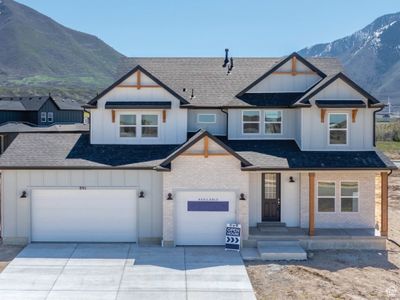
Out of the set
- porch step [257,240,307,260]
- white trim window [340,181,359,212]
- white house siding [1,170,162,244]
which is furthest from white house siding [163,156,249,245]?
white trim window [340,181,359,212]

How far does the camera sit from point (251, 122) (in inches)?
783

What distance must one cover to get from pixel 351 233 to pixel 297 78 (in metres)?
7.29

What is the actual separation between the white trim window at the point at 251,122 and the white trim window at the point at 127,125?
4912 mm

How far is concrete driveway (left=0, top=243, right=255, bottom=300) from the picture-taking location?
12.7 m

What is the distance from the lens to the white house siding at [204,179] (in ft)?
55.5

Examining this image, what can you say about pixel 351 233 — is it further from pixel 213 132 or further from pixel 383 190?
pixel 213 132

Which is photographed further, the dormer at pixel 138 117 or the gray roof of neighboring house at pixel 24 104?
the gray roof of neighboring house at pixel 24 104

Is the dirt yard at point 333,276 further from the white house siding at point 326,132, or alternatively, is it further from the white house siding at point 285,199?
the white house siding at point 326,132

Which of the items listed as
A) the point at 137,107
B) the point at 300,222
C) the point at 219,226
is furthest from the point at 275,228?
the point at 137,107

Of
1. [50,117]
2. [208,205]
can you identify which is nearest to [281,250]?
[208,205]

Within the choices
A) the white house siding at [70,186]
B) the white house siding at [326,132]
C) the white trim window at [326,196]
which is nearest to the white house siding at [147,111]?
the white house siding at [70,186]

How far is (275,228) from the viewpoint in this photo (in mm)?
18281

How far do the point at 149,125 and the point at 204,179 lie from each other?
4.09 m

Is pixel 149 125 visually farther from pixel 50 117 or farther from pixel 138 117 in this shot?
pixel 50 117
